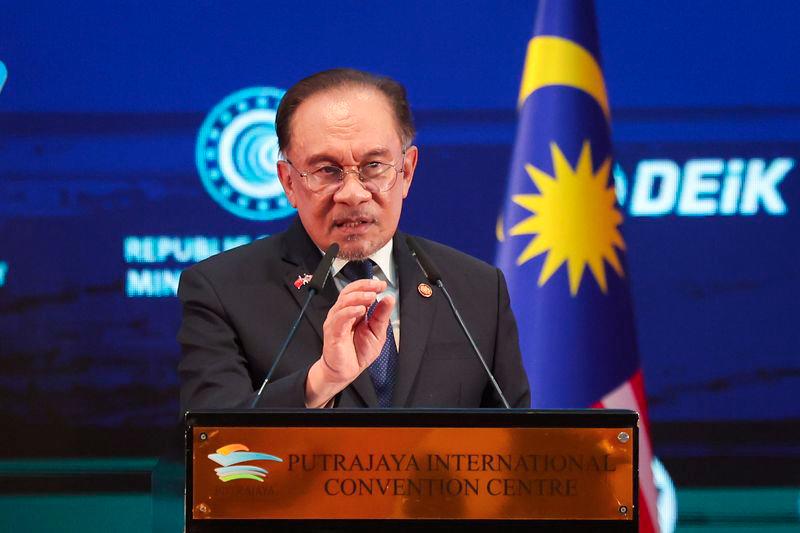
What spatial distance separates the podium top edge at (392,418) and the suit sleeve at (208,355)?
408mm

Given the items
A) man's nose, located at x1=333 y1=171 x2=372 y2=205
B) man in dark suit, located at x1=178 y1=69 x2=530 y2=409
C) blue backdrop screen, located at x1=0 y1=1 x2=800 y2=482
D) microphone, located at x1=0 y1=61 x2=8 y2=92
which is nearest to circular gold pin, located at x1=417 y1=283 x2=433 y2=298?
man in dark suit, located at x1=178 y1=69 x2=530 y2=409

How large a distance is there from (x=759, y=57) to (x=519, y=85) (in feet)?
2.80

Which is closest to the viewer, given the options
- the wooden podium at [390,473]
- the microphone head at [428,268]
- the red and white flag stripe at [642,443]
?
the wooden podium at [390,473]

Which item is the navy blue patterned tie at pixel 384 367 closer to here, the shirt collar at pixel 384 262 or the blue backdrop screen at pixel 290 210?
the shirt collar at pixel 384 262

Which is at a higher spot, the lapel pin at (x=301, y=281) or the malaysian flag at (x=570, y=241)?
the malaysian flag at (x=570, y=241)

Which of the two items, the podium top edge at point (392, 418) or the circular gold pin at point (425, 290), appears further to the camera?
the circular gold pin at point (425, 290)

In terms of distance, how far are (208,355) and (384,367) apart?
330 millimetres

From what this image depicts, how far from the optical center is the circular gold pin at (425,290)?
2.01 meters

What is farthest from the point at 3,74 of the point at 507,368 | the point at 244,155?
the point at 507,368

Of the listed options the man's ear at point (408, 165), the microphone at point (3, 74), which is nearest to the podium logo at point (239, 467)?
the man's ear at point (408, 165)

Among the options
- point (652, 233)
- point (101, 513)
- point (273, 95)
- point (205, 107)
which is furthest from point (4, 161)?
point (652, 233)

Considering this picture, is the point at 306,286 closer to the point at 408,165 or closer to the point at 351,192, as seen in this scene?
the point at 351,192

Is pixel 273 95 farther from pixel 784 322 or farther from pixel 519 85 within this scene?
pixel 784 322

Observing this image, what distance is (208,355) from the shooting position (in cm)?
190
